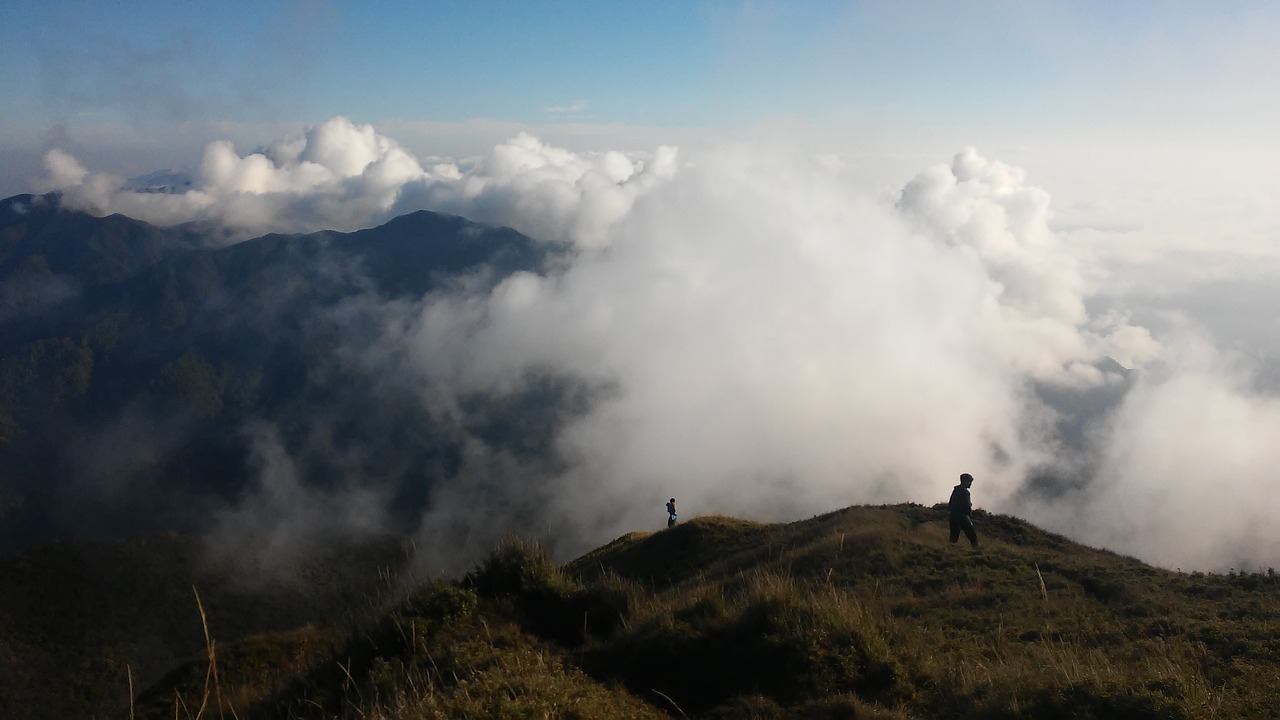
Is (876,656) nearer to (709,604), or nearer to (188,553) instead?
(709,604)

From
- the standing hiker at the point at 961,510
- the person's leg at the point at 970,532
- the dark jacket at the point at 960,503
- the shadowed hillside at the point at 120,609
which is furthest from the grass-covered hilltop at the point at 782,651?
the shadowed hillside at the point at 120,609

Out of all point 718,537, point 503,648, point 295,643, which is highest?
point 503,648

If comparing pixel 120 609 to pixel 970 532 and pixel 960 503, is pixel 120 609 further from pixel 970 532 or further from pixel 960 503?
pixel 970 532

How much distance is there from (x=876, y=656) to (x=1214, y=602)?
9071 millimetres

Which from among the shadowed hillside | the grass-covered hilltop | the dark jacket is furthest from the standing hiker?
the shadowed hillside

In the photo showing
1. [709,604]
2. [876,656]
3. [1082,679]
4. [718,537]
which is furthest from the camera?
[718,537]

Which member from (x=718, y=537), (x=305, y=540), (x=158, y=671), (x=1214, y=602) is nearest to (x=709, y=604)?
(x=1214, y=602)

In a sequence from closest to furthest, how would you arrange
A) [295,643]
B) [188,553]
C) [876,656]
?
[876,656] → [295,643] → [188,553]

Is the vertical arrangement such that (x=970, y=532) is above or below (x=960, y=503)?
below

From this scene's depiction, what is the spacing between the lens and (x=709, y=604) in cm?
961

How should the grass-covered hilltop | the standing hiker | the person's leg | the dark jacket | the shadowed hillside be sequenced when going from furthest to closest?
the shadowed hillside
the dark jacket
the standing hiker
the person's leg
the grass-covered hilltop

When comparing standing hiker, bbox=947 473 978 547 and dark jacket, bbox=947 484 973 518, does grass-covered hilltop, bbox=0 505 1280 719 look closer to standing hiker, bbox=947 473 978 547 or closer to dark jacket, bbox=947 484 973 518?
standing hiker, bbox=947 473 978 547

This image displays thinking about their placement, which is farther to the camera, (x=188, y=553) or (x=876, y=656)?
(x=188, y=553)

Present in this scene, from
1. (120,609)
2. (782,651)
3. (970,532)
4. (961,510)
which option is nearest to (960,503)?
(961,510)
